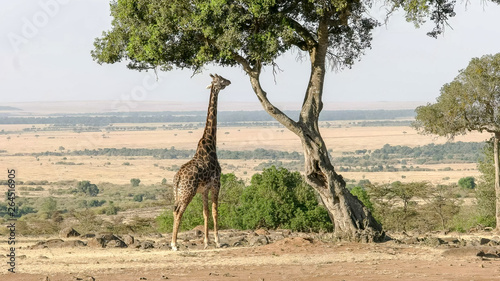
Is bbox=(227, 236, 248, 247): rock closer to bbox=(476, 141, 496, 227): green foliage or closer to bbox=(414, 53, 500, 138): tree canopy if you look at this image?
bbox=(414, 53, 500, 138): tree canopy

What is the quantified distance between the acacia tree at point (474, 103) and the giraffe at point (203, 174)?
10.9 m

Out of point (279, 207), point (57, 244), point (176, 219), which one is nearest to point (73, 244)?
point (57, 244)

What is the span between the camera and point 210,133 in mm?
18562

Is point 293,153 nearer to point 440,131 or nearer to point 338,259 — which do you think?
point 440,131

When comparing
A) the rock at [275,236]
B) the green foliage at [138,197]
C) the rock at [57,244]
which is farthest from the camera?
the green foliage at [138,197]

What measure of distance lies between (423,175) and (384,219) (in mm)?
55235

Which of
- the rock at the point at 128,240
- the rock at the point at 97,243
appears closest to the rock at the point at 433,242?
the rock at the point at 128,240

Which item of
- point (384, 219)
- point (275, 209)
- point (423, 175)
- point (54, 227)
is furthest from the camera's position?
point (423, 175)

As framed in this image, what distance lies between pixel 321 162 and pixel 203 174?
272 cm

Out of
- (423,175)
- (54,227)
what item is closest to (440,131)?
(54,227)

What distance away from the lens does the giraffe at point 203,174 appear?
17609 mm

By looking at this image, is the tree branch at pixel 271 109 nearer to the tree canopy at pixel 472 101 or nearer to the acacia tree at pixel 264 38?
the acacia tree at pixel 264 38

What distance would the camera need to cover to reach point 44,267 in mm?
15391

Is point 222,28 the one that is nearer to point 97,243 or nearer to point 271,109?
point 271,109
